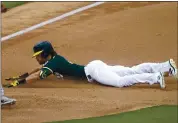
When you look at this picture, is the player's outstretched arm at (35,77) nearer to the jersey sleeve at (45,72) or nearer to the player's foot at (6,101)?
the jersey sleeve at (45,72)

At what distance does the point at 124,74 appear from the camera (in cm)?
802

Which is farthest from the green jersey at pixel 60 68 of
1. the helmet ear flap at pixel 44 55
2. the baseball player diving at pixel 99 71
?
the helmet ear flap at pixel 44 55

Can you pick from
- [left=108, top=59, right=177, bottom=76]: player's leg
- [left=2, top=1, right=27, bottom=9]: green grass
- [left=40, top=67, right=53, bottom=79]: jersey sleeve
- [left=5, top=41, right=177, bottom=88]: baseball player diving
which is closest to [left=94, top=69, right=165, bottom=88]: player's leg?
[left=5, top=41, right=177, bottom=88]: baseball player diving

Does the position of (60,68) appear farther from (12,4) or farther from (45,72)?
(12,4)

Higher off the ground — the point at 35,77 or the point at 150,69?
the point at 35,77

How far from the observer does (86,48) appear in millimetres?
9883

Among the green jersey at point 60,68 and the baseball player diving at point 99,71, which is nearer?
the baseball player diving at point 99,71

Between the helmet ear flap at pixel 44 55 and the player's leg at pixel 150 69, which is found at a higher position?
the helmet ear flap at pixel 44 55

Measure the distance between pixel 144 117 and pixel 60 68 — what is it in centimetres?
189

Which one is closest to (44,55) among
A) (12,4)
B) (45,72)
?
(45,72)

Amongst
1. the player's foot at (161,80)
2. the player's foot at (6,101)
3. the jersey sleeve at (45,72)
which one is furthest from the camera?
the jersey sleeve at (45,72)

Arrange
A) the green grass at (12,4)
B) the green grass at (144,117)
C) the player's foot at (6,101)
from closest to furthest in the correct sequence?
the green grass at (144,117)
the player's foot at (6,101)
the green grass at (12,4)

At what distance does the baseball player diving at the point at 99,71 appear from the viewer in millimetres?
7738

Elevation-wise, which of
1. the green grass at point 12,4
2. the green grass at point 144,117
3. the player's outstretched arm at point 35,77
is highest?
the green grass at point 12,4
